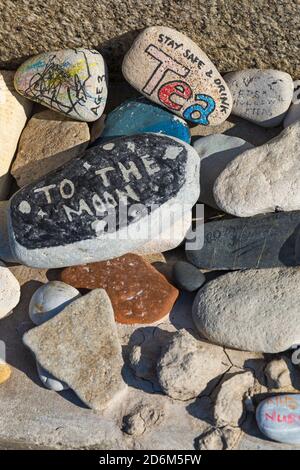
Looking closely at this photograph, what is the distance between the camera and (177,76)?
247 centimetres

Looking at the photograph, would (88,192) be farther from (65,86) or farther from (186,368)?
(186,368)

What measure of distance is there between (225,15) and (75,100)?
52cm

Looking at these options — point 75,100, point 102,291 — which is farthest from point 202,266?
point 75,100

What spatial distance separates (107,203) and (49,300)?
34 centimetres

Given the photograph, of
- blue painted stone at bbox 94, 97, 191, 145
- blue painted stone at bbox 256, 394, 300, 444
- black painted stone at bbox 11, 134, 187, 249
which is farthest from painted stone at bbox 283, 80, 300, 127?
blue painted stone at bbox 256, 394, 300, 444

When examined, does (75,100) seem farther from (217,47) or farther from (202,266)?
(202,266)

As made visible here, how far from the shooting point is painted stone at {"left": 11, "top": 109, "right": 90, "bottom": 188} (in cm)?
253

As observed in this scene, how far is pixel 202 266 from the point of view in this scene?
2416 mm

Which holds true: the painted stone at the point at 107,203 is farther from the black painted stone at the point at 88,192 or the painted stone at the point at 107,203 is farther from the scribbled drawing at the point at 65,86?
the scribbled drawing at the point at 65,86

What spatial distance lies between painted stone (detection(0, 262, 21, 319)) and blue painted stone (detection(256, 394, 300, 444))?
0.78 m

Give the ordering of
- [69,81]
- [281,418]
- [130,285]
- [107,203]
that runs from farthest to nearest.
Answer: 1. [69,81]
2. [130,285]
3. [107,203]
4. [281,418]

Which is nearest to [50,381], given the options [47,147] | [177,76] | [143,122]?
[47,147]

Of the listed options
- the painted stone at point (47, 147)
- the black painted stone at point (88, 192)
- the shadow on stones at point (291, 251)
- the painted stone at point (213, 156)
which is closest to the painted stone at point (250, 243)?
the shadow on stones at point (291, 251)

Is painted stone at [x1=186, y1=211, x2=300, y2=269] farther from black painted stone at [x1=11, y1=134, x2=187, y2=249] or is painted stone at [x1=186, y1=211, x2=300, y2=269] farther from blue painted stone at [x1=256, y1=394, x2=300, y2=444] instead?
blue painted stone at [x1=256, y1=394, x2=300, y2=444]
